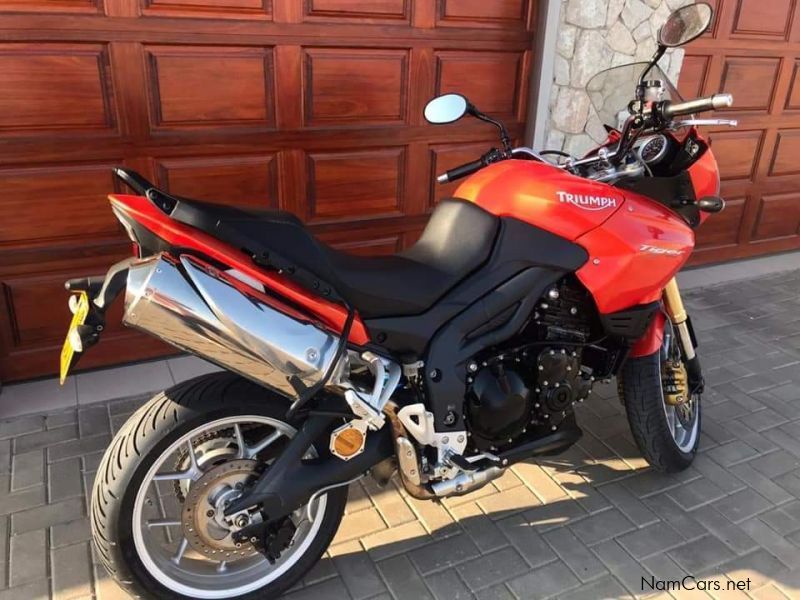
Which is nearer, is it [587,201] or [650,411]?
[587,201]

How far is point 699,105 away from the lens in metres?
2.28

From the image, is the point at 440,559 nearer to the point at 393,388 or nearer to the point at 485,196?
the point at 393,388

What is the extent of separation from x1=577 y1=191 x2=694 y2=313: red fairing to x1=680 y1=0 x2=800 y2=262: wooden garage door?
3023 mm

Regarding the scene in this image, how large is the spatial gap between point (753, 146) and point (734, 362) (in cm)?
243

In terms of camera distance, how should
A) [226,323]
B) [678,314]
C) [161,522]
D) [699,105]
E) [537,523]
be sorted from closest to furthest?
[226,323] < [161,522] < [699,105] < [537,523] < [678,314]

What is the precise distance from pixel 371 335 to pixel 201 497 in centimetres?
73

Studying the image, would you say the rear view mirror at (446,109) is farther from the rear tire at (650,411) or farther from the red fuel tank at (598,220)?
the rear tire at (650,411)

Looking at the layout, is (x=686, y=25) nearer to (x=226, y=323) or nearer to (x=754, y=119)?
(x=226, y=323)

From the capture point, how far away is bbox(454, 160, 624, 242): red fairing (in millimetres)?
2264

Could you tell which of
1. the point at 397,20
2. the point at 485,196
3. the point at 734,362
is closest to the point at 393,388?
the point at 485,196

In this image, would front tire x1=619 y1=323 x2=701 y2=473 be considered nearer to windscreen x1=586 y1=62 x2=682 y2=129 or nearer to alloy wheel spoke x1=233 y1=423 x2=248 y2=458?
windscreen x1=586 y1=62 x2=682 y2=129

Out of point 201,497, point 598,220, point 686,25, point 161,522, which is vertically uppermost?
point 686,25

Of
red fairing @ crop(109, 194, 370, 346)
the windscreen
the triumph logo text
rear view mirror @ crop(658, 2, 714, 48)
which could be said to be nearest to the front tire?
the triumph logo text

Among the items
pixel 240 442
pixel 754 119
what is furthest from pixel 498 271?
pixel 754 119
